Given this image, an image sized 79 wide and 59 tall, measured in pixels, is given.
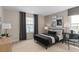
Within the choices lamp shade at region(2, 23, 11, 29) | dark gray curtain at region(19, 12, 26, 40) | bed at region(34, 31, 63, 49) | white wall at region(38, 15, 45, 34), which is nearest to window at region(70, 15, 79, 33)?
bed at region(34, 31, 63, 49)

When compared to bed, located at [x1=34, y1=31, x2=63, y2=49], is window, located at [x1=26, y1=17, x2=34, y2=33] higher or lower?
higher

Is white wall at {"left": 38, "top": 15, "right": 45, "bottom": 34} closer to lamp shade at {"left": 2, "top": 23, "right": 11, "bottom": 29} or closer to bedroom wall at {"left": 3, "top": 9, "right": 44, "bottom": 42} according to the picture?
bedroom wall at {"left": 3, "top": 9, "right": 44, "bottom": 42}

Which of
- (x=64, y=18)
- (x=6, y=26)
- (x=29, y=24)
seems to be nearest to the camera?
(x=6, y=26)

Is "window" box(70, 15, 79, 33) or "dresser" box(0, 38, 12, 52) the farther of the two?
"window" box(70, 15, 79, 33)

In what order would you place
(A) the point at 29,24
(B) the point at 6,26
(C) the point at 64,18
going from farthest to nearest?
(C) the point at 64,18 → (A) the point at 29,24 → (B) the point at 6,26

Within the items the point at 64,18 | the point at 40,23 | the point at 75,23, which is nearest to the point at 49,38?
the point at 40,23

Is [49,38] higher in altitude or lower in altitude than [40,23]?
lower

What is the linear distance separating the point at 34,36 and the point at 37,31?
27 centimetres

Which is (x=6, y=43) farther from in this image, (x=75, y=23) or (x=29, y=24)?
(x=75, y=23)

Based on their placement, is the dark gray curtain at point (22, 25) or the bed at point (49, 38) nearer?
the dark gray curtain at point (22, 25)

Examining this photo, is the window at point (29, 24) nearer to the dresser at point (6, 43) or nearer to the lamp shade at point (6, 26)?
the lamp shade at point (6, 26)

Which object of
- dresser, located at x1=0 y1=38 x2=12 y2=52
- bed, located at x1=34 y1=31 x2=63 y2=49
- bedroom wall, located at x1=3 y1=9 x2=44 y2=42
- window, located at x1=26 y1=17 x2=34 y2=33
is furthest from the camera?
bed, located at x1=34 y1=31 x2=63 y2=49

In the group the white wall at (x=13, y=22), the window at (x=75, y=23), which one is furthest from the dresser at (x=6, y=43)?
the window at (x=75, y=23)

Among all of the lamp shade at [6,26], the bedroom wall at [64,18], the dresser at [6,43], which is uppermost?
the bedroom wall at [64,18]
